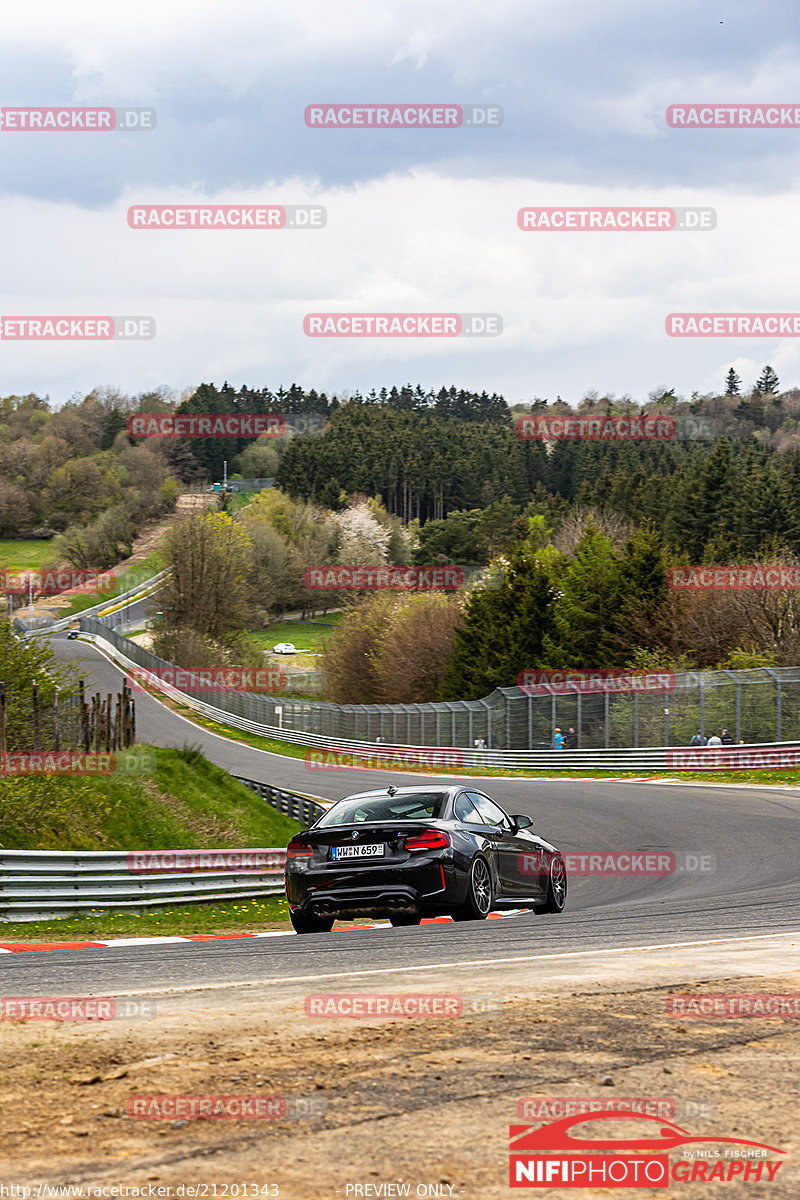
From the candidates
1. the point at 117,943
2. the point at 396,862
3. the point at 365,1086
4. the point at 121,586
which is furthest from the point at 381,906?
the point at 121,586

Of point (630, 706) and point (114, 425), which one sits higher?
point (114, 425)

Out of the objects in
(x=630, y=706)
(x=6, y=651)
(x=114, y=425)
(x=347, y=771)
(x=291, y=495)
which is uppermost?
(x=114, y=425)

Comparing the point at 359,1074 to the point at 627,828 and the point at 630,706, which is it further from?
the point at 630,706

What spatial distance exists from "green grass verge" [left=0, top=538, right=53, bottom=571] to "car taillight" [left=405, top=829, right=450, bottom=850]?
135 meters

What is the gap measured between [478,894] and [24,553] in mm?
149475

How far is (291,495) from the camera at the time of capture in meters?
168

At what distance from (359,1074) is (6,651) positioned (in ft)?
63.9

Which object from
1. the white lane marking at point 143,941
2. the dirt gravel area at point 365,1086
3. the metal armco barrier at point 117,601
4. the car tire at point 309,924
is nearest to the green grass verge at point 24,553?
the metal armco barrier at point 117,601

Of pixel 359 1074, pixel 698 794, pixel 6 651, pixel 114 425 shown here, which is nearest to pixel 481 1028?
pixel 359 1074

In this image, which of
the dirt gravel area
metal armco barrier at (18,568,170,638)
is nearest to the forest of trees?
metal armco barrier at (18,568,170,638)

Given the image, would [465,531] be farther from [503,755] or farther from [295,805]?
[295,805]

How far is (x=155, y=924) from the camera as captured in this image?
13438 millimetres

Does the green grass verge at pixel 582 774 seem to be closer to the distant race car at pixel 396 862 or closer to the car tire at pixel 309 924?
the distant race car at pixel 396 862

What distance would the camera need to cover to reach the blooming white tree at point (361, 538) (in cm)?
13338
